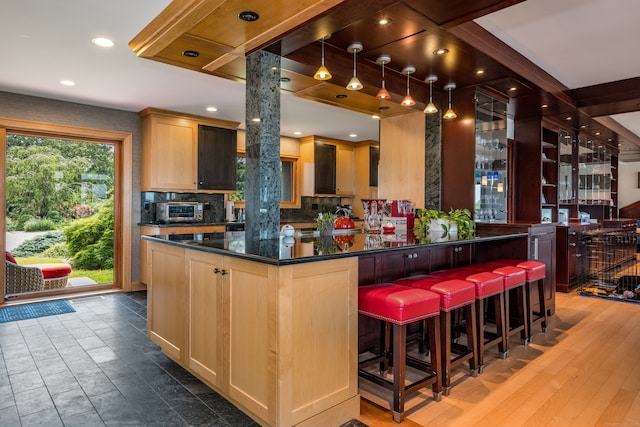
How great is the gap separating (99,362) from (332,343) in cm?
192

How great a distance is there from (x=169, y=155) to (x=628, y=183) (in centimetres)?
1226

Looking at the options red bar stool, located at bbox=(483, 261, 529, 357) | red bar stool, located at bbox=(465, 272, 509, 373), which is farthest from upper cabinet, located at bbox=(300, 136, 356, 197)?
red bar stool, located at bbox=(465, 272, 509, 373)

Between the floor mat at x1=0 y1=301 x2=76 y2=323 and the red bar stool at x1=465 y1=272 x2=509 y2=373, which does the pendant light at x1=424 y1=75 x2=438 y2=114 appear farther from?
the floor mat at x1=0 y1=301 x2=76 y2=323

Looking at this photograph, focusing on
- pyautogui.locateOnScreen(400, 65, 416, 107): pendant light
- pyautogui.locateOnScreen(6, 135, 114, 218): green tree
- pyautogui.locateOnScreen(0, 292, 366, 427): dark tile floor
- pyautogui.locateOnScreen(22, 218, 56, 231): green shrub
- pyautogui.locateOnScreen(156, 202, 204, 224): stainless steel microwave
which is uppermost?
pyautogui.locateOnScreen(400, 65, 416, 107): pendant light

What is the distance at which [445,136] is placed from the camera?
4098mm

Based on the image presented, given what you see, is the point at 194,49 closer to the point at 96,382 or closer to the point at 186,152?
the point at 96,382

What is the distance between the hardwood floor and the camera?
7.04ft

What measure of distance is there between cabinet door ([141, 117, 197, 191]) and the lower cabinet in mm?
3340

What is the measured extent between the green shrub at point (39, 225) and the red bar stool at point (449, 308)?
4721 mm

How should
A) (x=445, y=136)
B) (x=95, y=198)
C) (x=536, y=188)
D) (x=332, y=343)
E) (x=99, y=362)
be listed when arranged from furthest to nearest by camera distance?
(x=95, y=198) < (x=536, y=188) < (x=445, y=136) < (x=99, y=362) < (x=332, y=343)

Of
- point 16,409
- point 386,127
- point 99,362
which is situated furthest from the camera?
point 386,127

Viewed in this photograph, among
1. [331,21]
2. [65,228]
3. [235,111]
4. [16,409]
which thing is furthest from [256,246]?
[65,228]

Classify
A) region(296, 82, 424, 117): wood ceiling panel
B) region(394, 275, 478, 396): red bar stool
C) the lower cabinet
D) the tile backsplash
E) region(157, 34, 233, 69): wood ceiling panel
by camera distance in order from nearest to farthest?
the lower cabinet < region(394, 275, 478, 396): red bar stool < region(157, 34, 233, 69): wood ceiling panel < region(296, 82, 424, 117): wood ceiling panel < the tile backsplash

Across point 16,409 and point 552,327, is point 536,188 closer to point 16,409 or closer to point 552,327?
point 552,327
